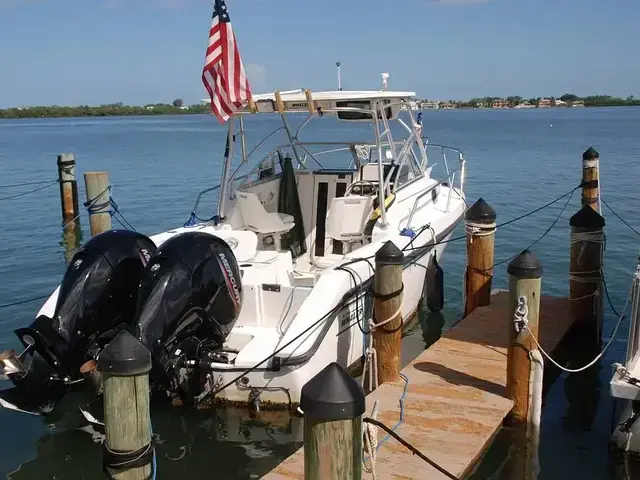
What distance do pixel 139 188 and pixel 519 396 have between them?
2186 centimetres

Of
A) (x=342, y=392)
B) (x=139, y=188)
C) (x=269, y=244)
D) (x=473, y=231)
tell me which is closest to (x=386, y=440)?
(x=342, y=392)

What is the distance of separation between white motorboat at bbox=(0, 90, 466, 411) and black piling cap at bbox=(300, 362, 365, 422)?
2.76 metres

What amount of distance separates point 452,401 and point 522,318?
0.96 m

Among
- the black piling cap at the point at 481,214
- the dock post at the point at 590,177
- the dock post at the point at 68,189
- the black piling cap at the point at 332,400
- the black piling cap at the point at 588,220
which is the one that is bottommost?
the dock post at the point at 68,189

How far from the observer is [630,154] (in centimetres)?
3291

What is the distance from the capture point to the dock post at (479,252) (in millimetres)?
8039

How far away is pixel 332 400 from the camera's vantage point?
3396 mm

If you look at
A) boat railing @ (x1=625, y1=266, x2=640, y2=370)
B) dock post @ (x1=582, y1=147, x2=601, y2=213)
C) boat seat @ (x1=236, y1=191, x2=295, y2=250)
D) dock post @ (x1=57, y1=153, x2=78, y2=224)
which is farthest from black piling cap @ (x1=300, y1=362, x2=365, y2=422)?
dock post @ (x1=57, y1=153, x2=78, y2=224)

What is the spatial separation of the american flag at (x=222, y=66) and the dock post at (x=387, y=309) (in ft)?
7.47

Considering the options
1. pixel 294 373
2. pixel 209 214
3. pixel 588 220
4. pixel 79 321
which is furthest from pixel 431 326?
pixel 209 214

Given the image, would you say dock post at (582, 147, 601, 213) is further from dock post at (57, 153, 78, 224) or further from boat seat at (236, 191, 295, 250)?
dock post at (57, 153, 78, 224)

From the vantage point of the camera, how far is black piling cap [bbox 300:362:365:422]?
134 inches

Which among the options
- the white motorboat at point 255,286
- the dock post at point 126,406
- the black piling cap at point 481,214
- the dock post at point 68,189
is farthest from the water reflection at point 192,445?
the dock post at point 68,189

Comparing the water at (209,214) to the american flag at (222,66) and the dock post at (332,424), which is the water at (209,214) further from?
the american flag at (222,66)
